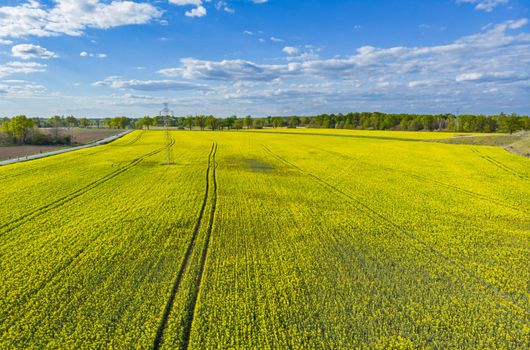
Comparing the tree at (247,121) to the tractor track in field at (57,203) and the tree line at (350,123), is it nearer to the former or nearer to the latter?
the tree line at (350,123)

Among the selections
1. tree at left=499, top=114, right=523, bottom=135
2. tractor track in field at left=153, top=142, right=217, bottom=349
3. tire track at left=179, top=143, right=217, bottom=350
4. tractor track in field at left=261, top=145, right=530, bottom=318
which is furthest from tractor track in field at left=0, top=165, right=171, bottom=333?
tree at left=499, top=114, right=523, bottom=135

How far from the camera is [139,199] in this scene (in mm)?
18516

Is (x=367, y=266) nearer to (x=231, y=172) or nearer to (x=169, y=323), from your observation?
(x=169, y=323)

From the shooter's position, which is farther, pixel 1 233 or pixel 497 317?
pixel 1 233

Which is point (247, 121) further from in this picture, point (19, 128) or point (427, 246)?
point (427, 246)

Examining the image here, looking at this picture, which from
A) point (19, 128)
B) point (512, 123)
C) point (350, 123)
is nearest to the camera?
point (19, 128)

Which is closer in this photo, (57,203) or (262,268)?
(262,268)

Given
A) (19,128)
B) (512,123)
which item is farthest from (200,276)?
(512,123)

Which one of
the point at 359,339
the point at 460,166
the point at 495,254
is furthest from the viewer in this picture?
the point at 460,166

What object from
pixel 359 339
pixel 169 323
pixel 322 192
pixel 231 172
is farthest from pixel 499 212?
pixel 231 172

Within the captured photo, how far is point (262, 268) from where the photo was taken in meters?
10.1

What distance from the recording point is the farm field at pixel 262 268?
715 cm

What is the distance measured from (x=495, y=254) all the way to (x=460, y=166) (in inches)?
1069

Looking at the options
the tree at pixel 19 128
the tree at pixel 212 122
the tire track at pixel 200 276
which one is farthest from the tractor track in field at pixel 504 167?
the tree at pixel 212 122
